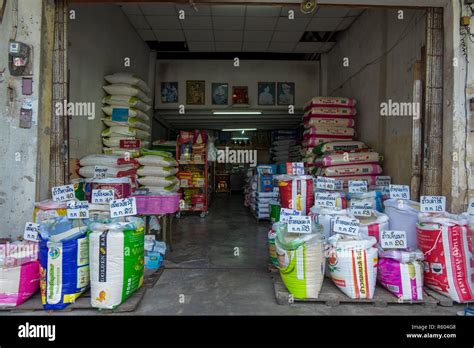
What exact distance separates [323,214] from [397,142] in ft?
6.50

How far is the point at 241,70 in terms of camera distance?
8.92m

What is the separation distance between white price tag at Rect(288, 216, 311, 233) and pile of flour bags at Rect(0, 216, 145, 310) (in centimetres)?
130

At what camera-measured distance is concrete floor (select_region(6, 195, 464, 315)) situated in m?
2.66

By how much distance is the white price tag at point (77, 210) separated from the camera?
291cm

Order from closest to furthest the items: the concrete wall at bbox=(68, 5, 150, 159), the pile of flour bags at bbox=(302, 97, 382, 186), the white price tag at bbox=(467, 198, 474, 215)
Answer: the white price tag at bbox=(467, 198, 474, 215) → the concrete wall at bbox=(68, 5, 150, 159) → the pile of flour bags at bbox=(302, 97, 382, 186)

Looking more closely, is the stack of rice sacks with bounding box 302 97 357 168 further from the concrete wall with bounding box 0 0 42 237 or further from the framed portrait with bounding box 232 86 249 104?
the concrete wall with bounding box 0 0 42 237

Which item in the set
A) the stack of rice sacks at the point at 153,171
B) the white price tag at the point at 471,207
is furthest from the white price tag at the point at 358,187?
the stack of rice sacks at the point at 153,171

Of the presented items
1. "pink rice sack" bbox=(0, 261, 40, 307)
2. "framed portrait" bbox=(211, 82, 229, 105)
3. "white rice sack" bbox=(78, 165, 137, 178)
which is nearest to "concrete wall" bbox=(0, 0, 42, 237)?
"pink rice sack" bbox=(0, 261, 40, 307)

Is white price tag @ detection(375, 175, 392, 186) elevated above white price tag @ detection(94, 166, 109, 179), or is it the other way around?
white price tag @ detection(94, 166, 109, 179)

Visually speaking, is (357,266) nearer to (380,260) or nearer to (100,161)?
(380,260)

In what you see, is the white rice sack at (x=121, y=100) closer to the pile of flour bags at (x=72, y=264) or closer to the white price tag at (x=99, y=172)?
the white price tag at (x=99, y=172)

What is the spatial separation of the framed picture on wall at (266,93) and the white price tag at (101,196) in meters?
6.29

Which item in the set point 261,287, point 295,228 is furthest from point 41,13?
point 261,287
